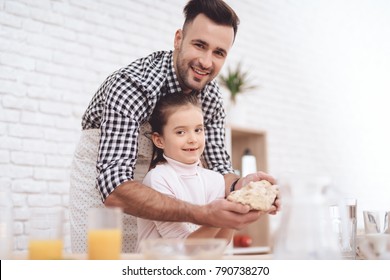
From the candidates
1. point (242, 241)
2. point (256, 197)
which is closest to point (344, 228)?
point (256, 197)

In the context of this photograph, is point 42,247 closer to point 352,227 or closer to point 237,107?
point 352,227

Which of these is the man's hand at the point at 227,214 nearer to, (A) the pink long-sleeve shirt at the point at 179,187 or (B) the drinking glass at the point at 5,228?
(A) the pink long-sleeve shirt at the point at 179,187

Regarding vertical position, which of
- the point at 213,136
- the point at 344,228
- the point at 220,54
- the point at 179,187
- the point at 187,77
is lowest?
the point at 344,228

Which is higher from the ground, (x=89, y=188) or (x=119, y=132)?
(x=119, y=132)

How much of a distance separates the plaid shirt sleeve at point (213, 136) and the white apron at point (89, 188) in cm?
30

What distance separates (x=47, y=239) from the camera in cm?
96

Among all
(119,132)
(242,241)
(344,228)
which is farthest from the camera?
(242,241)

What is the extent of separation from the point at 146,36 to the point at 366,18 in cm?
304

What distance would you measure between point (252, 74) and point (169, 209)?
3189 millimetres

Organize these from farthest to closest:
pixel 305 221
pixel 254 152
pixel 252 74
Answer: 1. pixel 252 74
2. pixel 254 152
3. pixel 305 221

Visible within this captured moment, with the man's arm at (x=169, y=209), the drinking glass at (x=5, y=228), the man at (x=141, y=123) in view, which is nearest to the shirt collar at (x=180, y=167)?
the man at (x=141, y=123)

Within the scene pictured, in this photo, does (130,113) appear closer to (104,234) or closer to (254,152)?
(104,234)

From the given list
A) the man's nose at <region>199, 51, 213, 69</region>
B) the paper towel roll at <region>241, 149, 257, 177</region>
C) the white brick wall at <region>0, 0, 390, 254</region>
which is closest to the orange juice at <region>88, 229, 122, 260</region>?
the man's nose at <region>199, 51, 213, 69</region>

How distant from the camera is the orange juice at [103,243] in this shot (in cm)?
90
